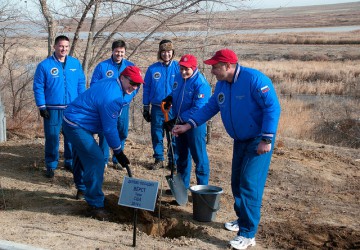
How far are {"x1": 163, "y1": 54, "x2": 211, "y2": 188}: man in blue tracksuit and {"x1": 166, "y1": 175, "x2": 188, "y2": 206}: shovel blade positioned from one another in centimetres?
32

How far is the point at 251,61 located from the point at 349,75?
367 inches

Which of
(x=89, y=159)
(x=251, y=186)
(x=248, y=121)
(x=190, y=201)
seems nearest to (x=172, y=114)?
(x=190, y=201)

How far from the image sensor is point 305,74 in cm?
2747

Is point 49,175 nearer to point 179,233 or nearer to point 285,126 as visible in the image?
point 179,233

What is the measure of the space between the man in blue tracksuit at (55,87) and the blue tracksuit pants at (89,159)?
1.53 meters

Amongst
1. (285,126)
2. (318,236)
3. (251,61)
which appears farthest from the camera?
(251,61)

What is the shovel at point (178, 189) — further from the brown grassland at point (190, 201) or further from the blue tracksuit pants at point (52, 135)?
the blue tracksuit pants at point (52, 135)

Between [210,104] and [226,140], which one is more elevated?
[210,104]

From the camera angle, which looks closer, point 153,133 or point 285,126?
point 153,133

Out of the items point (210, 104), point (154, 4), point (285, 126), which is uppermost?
point (154, 4)

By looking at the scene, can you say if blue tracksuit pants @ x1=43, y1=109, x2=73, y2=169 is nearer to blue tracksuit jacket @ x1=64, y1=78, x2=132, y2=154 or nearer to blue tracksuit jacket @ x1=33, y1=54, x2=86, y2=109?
blue tracksuit jacket @ x1=33, y1=54, x2=86, y2=109

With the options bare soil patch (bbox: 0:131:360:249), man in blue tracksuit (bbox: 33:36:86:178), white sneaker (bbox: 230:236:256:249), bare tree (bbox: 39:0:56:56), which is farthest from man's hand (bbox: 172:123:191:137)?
bare tree (bbox: 39:0:56:56)

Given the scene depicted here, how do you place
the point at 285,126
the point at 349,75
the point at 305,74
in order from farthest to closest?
1. the point at 305,74
2. the point at 349,75
3. the point at 285,126

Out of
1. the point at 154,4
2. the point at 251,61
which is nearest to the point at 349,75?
the point at 251,61
